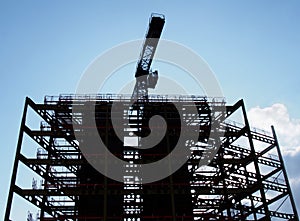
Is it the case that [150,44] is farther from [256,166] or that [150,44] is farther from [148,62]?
[256,166]

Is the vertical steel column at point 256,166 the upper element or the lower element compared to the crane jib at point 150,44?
lower

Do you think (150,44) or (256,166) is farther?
(150,44)

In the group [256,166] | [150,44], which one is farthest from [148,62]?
[256,166]

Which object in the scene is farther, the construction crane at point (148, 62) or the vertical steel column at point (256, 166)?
the construction crane at point (148, 62)

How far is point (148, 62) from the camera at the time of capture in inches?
1880

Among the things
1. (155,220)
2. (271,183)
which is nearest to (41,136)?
(155,220)

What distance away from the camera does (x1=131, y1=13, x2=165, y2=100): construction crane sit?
4297 cm

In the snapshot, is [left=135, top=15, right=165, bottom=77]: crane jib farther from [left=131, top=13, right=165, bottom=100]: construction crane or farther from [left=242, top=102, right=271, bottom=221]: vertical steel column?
[left=242, top=102, right=271, bottom=221]: vertical steel column

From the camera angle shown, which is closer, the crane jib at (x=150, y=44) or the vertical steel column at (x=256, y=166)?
the vertical steel column at (x=256, y=166)

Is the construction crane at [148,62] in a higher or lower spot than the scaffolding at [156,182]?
higher

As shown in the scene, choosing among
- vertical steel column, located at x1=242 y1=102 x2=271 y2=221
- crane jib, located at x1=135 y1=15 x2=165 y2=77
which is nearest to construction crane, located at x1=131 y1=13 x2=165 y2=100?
crane jib, located at x1=135 y1=15 x2=165 y2=77

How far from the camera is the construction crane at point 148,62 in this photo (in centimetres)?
4297

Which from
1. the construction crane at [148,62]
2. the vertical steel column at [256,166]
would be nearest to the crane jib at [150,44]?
the construction crane at [148,62]

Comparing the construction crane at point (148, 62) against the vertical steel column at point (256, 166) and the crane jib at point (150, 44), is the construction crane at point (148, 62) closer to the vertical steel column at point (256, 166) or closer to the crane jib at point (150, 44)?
the crane jib at point (150, 44)
